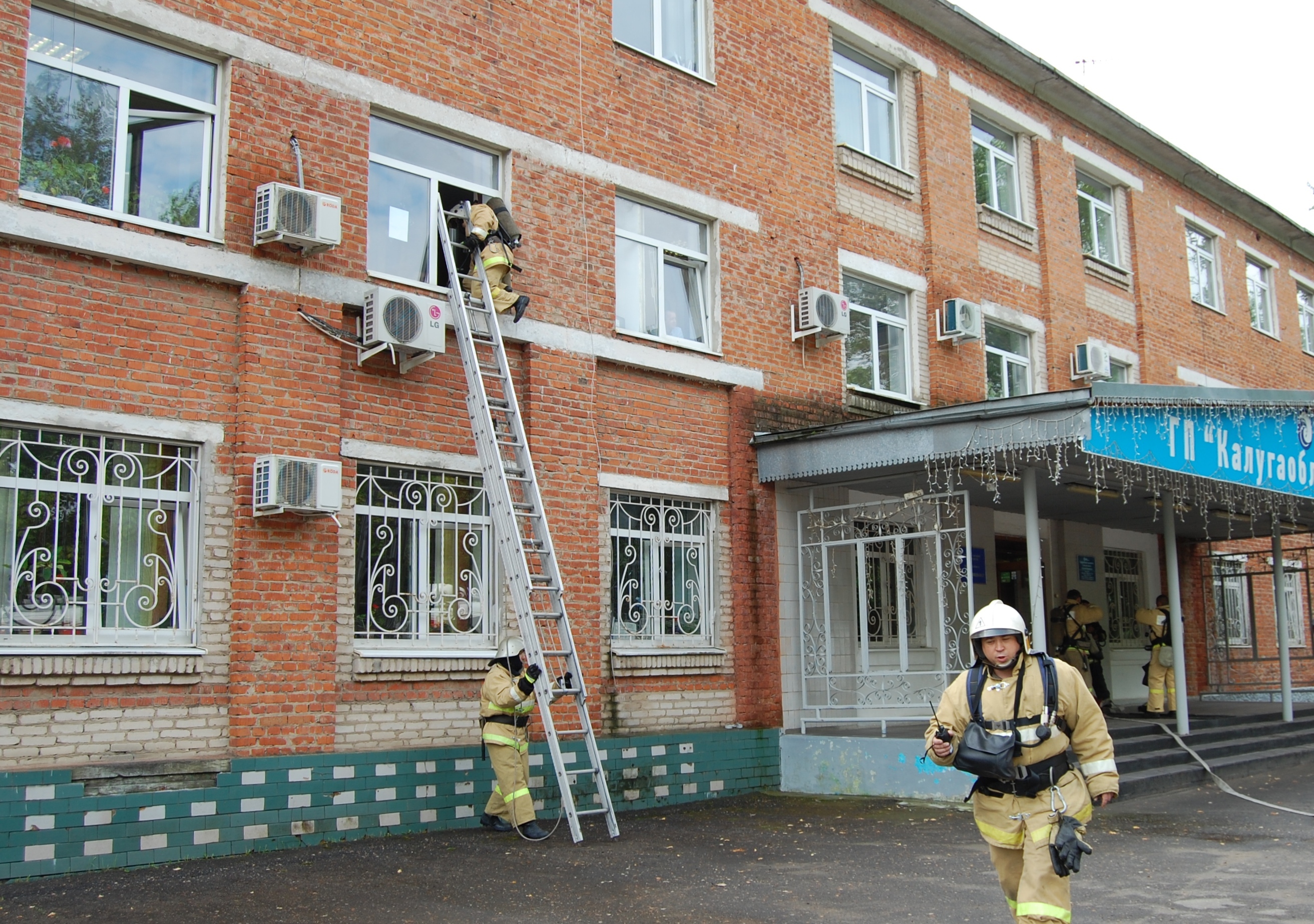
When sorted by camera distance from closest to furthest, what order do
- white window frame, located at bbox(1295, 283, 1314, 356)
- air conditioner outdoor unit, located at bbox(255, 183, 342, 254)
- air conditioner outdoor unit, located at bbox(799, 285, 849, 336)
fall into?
1. air conditioner outdoor unit, located at bbox(255, 183, 342, 254)
2. air conditioner outdoor unit, located at bbox(799, 285, 849, 336)
3. white window frame, located at bbox(1295, 283, 1314, 356)

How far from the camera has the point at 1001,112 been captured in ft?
57.2

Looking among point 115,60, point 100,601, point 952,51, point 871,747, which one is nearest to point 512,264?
point 115,60

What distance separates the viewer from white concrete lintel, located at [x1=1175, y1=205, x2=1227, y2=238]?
2148cm

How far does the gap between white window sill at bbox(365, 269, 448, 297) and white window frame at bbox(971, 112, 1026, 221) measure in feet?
29.8

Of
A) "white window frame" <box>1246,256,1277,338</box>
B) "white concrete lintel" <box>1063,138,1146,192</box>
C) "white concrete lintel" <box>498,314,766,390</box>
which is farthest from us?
"white window frame" <box>1246,256,1277,338</box>

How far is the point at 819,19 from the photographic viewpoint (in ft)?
48.3

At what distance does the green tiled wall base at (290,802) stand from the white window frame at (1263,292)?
17.2 m

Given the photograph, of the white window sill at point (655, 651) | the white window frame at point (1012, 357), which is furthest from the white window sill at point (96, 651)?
the white window frame at point (1012, 357)

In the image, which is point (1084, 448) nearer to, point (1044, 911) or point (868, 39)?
point (1044, 911)

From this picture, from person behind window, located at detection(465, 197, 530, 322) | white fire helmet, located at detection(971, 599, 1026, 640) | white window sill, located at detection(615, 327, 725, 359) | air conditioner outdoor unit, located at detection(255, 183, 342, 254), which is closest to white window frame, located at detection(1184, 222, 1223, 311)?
white window sill, located at detection(615, 327, 725, 359)

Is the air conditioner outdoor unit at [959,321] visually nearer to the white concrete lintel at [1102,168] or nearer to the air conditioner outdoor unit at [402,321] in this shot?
the white concrete lintel at [1102,168]

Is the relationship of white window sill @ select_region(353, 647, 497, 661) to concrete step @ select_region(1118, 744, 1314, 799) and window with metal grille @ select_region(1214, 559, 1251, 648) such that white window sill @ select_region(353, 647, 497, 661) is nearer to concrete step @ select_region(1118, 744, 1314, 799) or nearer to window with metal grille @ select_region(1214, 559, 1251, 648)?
concrete step @ select_region(1118, 744, 1314, 799)

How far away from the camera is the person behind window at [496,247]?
414 inches

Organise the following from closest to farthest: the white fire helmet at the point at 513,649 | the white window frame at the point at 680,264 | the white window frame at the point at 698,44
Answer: the white fire helmet at the point at 513,649
the white window frame at the point at 680,264
the white window frame at the point at 698,44
